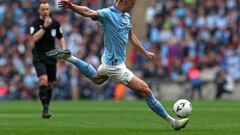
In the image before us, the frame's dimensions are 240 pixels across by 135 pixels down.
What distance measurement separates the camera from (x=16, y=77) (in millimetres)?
36219

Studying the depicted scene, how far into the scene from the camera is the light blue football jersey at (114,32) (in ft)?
45.6

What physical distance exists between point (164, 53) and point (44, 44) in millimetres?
17568

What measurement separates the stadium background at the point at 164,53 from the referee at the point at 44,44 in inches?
635

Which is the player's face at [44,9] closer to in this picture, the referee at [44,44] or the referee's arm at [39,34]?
the referee at [44,44]

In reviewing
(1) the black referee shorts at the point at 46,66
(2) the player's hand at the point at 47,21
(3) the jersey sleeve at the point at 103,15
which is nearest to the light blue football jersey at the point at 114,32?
(3) the jersey sleeve at the point at 103,15

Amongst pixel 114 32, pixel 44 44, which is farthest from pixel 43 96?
pixel 114 32

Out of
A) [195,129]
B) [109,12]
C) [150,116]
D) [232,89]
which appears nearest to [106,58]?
[109,12]

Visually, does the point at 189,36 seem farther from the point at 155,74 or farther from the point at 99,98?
the point at 99,98

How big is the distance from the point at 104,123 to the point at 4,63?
21.3 meters

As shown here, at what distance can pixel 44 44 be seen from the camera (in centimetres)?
1841

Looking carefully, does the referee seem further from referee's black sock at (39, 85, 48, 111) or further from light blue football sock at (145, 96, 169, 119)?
light blue football sock at (145, 96, 169, 119)

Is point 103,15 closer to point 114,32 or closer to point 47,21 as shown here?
point 114,32

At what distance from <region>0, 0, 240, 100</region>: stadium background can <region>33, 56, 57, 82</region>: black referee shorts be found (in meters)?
15.6

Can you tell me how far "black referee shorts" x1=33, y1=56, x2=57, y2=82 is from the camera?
1836cm
